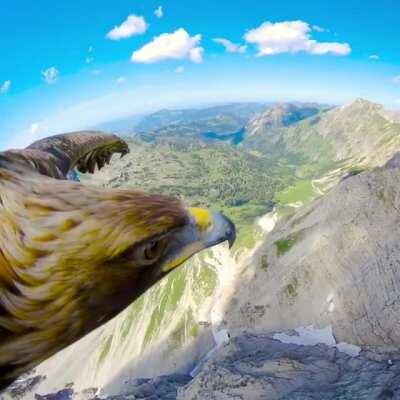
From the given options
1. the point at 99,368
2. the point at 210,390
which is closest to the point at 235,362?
the point at 210,390

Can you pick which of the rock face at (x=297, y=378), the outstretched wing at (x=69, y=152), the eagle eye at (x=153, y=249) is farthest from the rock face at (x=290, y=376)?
the eagle eye at (x=153, y=249)

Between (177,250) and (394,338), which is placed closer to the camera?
(177,250)

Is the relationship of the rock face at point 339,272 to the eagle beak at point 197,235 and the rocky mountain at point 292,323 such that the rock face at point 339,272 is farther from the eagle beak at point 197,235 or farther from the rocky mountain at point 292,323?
the eagle beak at point 197,235

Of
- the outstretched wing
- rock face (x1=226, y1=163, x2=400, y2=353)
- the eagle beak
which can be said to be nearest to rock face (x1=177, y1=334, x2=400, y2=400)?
rock face (x1=226, y1=163, x2=400, y2=353)

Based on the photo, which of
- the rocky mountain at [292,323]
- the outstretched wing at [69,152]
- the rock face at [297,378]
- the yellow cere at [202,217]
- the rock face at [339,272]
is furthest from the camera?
the rock face at [339,272]

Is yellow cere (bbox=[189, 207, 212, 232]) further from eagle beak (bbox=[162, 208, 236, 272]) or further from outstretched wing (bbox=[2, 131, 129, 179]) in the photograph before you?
outstretched wing (bbox=[2, 131, 129, 179])

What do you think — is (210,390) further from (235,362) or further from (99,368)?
(99,368)
